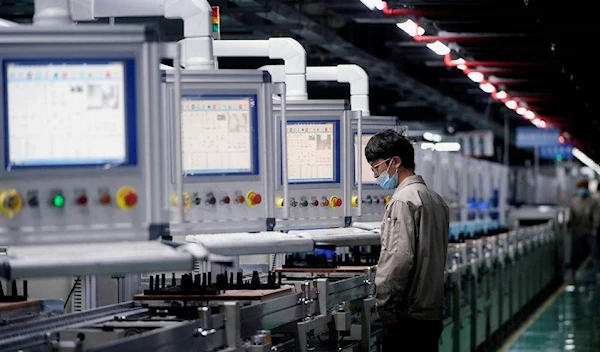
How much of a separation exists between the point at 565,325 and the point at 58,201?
1131 cm

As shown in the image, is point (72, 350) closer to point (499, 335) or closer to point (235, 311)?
point (235, 311)

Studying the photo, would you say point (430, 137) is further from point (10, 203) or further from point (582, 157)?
point (582, 157)

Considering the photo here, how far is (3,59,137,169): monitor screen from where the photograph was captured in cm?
422

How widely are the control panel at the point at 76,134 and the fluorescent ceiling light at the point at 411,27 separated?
615cm

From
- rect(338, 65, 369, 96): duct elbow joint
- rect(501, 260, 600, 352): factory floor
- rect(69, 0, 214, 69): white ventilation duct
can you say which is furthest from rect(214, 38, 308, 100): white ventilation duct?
rect(501, 260, 600, 352): factory floor

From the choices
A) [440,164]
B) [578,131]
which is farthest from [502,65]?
[578,131]

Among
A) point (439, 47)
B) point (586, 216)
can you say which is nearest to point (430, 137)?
point (439, 47)

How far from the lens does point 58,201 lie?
13.9 ft

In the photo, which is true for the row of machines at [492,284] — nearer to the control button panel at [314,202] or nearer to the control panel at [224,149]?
the control button panel at [314,202]

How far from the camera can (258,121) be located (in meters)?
5.70

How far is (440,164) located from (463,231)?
78 cm

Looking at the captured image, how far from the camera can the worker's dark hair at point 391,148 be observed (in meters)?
6.05

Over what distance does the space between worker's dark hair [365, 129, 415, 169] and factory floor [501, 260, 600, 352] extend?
683 cm

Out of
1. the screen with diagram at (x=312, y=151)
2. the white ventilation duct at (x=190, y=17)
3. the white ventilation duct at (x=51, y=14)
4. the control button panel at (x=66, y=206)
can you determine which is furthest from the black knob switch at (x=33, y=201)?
the screen with diagram at (x=312, y=151)
